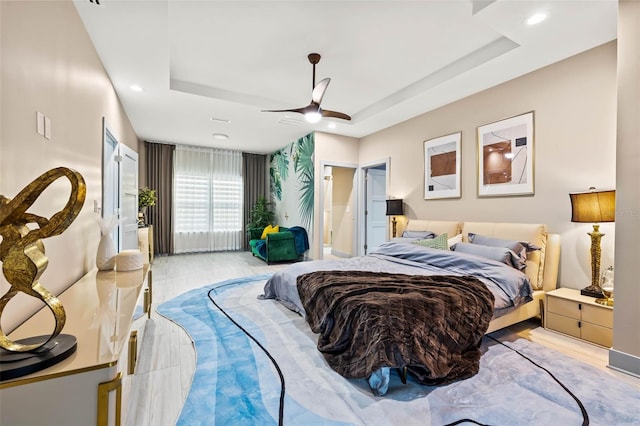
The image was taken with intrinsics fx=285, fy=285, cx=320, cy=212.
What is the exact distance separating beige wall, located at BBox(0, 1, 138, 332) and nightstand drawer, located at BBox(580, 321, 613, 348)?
3912 millimetres

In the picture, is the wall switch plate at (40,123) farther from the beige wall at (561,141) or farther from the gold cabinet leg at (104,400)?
the beige wall at (561,141)

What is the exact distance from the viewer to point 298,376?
1937mm

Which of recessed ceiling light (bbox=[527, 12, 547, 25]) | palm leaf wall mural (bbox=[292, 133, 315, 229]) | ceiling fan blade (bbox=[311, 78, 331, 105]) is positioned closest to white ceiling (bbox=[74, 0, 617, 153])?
recessed ceiling light (bbox=[527, 12, 547, 25])

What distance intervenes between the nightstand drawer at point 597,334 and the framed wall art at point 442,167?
1.98 meters

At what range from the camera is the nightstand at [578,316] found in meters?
2.35

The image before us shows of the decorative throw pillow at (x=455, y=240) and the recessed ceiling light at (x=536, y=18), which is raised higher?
the recessed ceiling light at (x=536, y=18)

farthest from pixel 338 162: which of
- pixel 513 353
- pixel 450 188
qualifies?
pixel 513 353

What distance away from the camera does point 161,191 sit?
22.2 feet

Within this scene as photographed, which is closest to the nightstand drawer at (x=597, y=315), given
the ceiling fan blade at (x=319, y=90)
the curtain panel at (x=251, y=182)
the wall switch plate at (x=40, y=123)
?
the ceiling fan blade at (x=319, y=90)

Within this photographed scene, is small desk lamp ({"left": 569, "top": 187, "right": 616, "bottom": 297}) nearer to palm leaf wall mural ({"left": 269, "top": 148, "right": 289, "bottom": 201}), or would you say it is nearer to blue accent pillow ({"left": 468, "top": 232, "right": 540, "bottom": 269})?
blue accent pillow ({"left": 468, "top": 232, "right": 540, "bottom": 269})

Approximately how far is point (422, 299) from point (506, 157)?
8.06ft

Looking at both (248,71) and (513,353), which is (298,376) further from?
(248,71)

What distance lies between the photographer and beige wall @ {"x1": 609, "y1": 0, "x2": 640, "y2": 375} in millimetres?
1991

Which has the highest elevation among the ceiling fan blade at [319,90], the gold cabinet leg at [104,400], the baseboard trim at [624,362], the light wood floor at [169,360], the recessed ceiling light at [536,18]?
the recessed ceiling light at [536,18]
